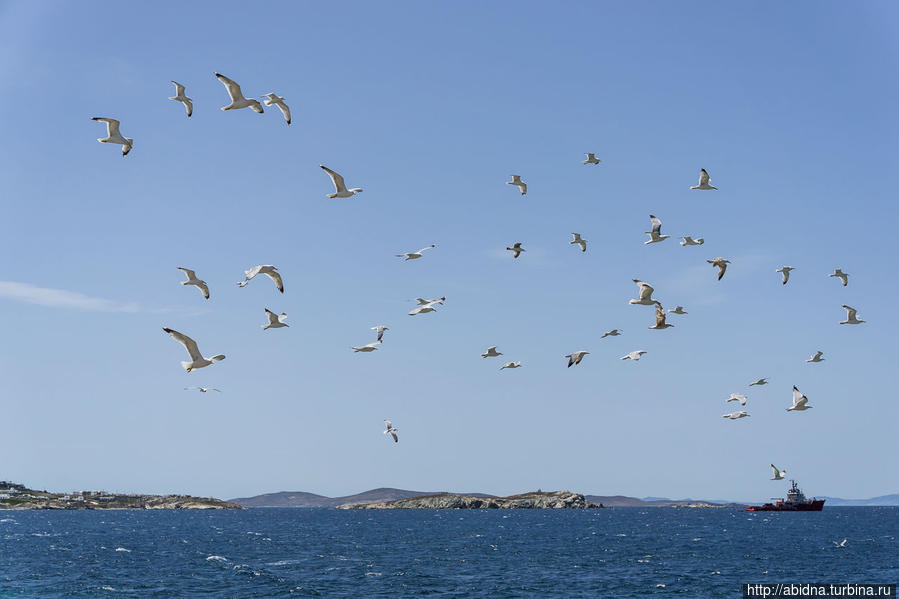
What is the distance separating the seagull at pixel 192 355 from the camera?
34.5m

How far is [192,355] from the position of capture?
37.2 m

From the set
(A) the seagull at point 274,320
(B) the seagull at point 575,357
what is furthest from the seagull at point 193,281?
(B) the seagull at point 575,357

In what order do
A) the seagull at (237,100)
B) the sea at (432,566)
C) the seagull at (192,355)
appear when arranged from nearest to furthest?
the seagull at (192,355) → the seagull at (237,100) → the sea at (432,566)

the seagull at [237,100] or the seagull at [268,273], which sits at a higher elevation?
the seagull at [237,100]

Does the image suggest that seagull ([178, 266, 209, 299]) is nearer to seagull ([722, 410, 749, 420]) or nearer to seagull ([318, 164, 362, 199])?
seagull ([318, 164, 362, 199])

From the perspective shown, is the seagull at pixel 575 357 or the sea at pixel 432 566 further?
the sea at pixel 432 566

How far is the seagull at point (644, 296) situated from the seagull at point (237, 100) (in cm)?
2239

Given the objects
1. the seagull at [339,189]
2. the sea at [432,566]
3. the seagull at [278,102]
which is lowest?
the sea at [432,566]

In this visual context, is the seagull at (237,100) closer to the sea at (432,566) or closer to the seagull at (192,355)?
the seagull at (192,355)

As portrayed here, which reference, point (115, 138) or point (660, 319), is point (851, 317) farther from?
point (115, 138)

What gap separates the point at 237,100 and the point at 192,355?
41.6 ft

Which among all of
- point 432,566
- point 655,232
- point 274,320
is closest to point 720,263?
point 655,232

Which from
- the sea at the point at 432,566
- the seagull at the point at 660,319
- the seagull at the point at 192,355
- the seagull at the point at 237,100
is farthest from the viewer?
the sea at the point at 432,566

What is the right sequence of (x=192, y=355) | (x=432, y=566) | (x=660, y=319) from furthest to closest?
(x=432, y=566) < (x=660, y=319) < (x=192, y=355)
